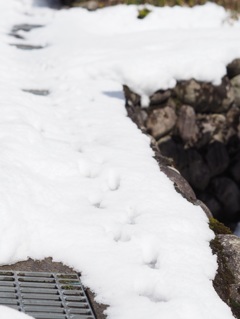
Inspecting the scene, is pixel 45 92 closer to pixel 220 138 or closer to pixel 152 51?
pixel 152 51

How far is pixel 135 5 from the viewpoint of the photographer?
29.3 ft

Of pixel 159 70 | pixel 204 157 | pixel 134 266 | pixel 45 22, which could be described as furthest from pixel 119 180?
pixel 45 22

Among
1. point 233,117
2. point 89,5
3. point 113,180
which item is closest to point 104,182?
point 113,180

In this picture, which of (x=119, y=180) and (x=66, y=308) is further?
(x=119, y=180)

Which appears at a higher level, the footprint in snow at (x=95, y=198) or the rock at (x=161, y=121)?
the footprint in snow at (x=95, y=198)

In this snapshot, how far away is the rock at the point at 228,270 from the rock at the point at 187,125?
10.5 ft

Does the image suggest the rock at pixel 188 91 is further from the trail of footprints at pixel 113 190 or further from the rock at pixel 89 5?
the rock at pixel 89 5

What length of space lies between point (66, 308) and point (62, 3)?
279 inches

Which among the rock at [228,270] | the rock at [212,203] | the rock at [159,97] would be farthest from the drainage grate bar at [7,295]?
the rock at [212,203]

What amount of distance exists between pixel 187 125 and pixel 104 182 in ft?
9.55

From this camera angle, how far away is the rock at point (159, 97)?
6422 mm

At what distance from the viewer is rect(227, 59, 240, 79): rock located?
Answer: 706 cm

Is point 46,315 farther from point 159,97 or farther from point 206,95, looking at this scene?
point 206,95

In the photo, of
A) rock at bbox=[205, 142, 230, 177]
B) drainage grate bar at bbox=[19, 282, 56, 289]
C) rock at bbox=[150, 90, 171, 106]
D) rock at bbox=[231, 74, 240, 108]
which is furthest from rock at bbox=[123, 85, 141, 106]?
drainage grate bar at bbox=[19, 282, 56, 289]
